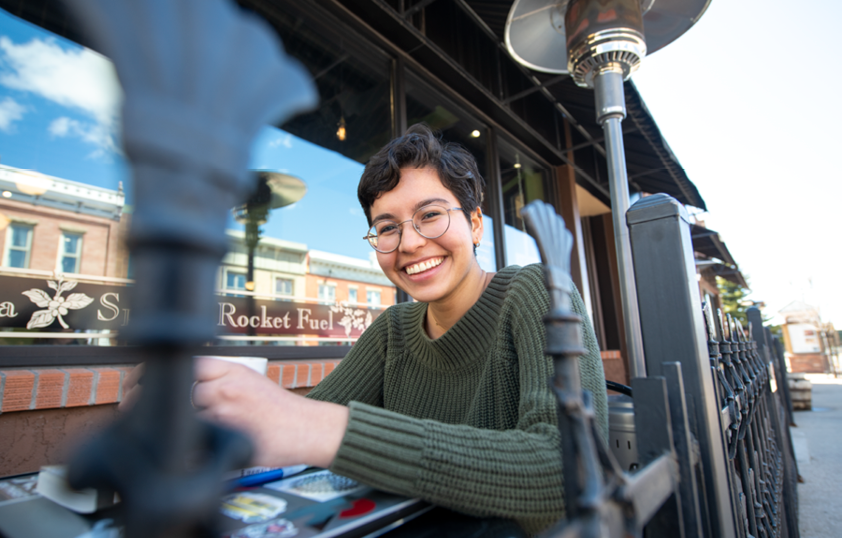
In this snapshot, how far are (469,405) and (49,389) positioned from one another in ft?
5.48

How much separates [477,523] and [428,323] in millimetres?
807

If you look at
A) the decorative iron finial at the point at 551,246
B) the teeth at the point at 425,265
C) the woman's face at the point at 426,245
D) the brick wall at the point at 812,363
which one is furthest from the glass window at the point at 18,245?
the brick wall at the point at 812,363

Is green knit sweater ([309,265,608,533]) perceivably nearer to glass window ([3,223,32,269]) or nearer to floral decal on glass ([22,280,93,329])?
floral decal on glass ([22,280,93,329])

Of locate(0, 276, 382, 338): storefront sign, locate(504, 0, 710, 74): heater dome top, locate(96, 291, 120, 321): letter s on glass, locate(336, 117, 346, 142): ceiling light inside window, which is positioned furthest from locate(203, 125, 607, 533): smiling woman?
locate(336, 117, 346, 142): ceiling light inside window

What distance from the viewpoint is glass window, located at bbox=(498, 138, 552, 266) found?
5020 millimetres

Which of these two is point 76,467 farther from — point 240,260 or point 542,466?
point 240,260

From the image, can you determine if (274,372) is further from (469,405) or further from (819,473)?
(819,473)

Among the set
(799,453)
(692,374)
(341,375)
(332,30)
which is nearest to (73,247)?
(341,375)

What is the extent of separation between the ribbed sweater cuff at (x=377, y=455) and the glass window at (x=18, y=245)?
205 cm

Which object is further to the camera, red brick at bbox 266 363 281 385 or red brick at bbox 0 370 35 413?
red brick at bbox 266 363 281 385

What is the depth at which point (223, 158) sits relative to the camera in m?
0.23

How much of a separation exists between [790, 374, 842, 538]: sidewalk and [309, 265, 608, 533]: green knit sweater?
2729 millimetres

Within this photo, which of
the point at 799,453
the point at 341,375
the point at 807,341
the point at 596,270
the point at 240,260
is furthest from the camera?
the point at 807,341

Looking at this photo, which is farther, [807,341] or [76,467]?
[807,341]
